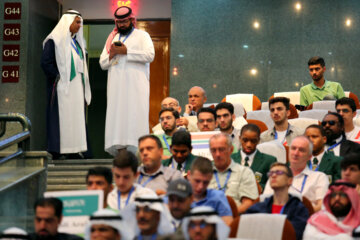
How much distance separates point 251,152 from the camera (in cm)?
693

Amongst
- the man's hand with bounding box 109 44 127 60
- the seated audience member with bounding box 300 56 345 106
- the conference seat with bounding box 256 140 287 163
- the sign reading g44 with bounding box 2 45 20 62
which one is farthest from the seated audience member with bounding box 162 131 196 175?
the sign reading g44 with bounding box 2 45 20 62

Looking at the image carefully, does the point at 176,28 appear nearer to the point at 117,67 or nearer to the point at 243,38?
the point at 243,38

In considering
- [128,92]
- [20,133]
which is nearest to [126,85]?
[128,92]

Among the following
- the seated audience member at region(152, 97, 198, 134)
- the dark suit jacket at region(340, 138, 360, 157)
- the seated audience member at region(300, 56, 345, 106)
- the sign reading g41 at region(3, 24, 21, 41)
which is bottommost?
the dark suit jacket at region(340, 138, 360, 157)

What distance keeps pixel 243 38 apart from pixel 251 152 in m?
6.33

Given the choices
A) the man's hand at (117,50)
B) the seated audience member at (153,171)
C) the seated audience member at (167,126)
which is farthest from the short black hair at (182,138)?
the man's hand at (117,50)

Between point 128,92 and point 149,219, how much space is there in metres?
4.57

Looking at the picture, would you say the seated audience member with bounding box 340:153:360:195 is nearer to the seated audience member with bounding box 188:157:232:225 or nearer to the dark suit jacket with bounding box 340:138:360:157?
the seated audience member with bounding box 188:157:232:225

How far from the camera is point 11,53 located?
39.5 ft

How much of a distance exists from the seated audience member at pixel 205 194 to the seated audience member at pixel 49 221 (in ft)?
3.37

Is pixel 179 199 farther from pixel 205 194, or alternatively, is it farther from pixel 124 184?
pixel 124 184

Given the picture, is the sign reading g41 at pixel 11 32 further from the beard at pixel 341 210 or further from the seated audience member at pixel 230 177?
the beard at pixel 341 210

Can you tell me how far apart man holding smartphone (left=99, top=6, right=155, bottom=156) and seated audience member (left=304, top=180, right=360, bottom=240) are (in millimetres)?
4042

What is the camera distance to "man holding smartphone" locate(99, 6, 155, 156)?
9.02 meters
